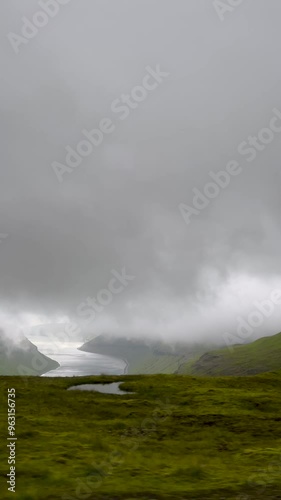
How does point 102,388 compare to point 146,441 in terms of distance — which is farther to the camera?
point 102,388

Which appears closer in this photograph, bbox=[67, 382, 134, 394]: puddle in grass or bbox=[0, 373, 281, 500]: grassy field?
bbox=[0, 373, 281, 500]: grassy field

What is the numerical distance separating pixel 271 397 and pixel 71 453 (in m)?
40.4

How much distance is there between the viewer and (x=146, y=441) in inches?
1419

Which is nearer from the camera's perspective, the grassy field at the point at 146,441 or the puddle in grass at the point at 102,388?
the grassy field at the point at 146,441

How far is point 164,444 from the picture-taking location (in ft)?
115

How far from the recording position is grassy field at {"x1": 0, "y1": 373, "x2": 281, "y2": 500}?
2130cm

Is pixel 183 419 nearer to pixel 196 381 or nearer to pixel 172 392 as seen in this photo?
pixel 172 392

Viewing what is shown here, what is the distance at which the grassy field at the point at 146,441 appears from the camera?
21.3 metres

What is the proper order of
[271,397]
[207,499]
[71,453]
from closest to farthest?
[207,499] → [71,453] → [271,397]

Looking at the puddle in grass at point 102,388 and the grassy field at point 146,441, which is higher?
the puddle in grass at point 102,388

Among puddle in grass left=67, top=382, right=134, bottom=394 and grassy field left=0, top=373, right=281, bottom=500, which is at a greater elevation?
puddle in grass left=67, top=382, right=134, bottom=394

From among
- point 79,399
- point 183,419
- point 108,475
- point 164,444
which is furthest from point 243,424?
point 108,475

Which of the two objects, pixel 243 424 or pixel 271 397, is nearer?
pixel 243 424

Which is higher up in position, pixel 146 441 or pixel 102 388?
pixel 102 388
